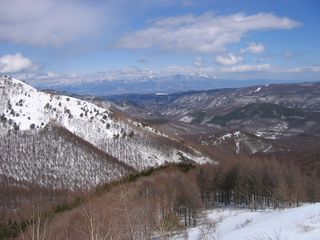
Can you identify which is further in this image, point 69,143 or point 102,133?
point 102,133

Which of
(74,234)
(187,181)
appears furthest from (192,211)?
(74,234)

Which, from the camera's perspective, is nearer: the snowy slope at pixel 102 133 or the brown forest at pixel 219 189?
the brown forest at pixel 219 189

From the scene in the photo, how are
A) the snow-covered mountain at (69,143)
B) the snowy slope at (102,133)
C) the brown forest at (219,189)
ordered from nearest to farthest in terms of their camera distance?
the brown forest at (219,189), the snow-covered mountain at (69,143), the snowy slope at (102,133)

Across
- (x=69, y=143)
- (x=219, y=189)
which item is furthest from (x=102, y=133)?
(x=219, y=189)

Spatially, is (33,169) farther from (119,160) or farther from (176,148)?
(176,148)

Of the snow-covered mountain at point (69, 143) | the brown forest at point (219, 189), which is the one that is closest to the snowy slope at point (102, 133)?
the snow-covered mountain at point (69, 143)

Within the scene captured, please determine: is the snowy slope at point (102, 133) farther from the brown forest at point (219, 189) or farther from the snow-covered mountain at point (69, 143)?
the brown forest at point (219, 189)

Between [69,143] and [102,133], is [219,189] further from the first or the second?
[102,133]

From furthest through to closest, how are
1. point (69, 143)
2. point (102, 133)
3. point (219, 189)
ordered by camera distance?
point (102, 133) < point (69, 143) < point (219, 189)

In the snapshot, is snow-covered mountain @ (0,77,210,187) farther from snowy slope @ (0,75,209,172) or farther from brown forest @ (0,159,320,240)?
brown forest @ (0,159,320,240)

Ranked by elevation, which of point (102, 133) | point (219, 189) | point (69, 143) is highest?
point (102, 133)

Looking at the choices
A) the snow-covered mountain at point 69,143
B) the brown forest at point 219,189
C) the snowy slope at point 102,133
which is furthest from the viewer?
the snowy slope at point 102,133
